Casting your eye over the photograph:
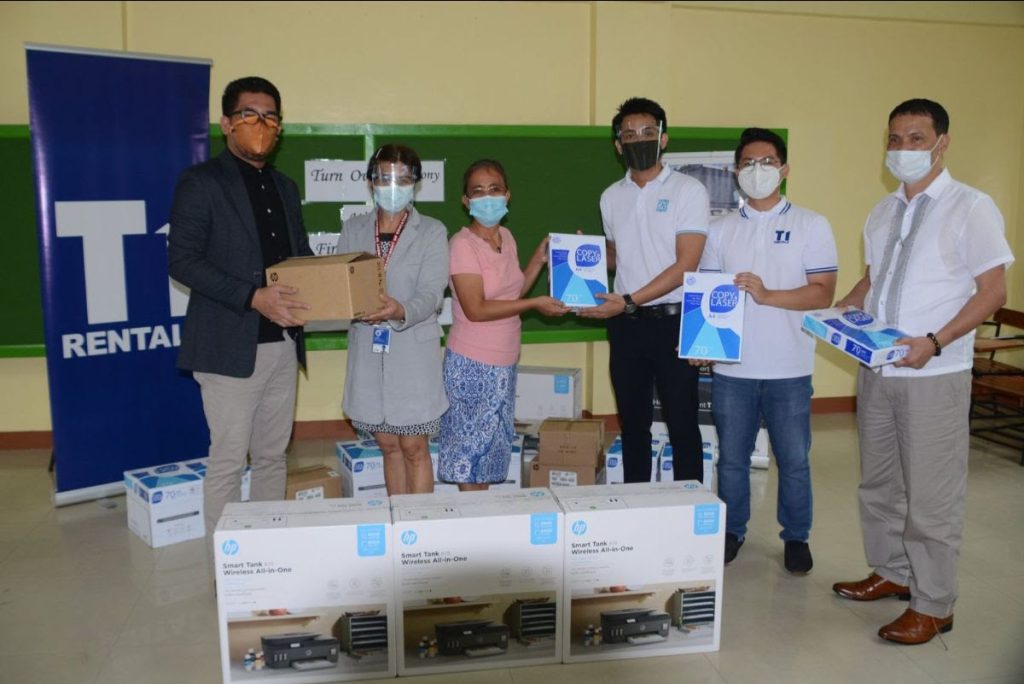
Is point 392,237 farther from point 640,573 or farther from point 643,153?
point 640,573

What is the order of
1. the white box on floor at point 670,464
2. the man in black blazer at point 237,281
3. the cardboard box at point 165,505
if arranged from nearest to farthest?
the man in black blazer at point 237,281
the cardboard box at point 165,505
the white box on floor at point 670,464

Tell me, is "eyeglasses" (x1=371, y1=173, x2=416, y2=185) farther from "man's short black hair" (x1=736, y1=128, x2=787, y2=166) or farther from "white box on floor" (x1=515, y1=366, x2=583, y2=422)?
"white box on floor" (x1=515, y1=366, x2=583, y2=422)

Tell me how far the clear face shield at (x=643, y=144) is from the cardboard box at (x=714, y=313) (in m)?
0.47

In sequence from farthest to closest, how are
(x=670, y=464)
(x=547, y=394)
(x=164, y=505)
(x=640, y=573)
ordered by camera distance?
(x=547, y=394) < (x=670, y=464) < (x=164, y=505) < (x=640, y=573)

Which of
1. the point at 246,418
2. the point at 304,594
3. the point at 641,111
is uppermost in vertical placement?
the point at 641,111

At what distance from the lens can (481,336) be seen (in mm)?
3035

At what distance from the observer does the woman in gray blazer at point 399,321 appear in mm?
2901

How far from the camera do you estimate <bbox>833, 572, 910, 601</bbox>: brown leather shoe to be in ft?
9.88

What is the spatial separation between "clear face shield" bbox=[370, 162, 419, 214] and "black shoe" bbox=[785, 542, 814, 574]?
202 centimetres

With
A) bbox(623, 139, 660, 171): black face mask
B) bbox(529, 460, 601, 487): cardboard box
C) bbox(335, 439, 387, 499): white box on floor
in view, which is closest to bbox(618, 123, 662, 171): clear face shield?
bbox(623, 139, 660, 171): black face mask

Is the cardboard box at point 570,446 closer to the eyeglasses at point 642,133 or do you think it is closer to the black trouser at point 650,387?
the black trouser at point 650,387

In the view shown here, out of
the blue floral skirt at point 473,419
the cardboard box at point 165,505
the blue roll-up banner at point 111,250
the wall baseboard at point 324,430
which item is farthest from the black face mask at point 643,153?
the wall baseboard at point 324,430

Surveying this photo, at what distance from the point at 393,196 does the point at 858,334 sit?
161 centimetres

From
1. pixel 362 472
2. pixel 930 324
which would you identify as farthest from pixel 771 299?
pixel 362 472
